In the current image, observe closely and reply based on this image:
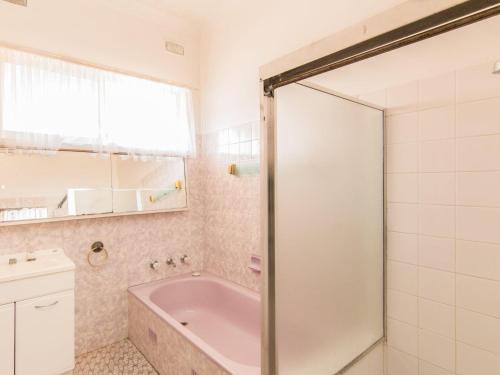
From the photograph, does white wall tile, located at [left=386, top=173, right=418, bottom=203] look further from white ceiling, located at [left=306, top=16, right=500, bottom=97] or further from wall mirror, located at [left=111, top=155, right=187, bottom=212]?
wall mirror, located at [left=111, top=155, right=187, bottom=212]

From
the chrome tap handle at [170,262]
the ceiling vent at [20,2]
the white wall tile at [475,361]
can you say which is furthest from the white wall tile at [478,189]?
the ceiling vent at [20,2]

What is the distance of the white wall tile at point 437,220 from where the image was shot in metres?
1.30

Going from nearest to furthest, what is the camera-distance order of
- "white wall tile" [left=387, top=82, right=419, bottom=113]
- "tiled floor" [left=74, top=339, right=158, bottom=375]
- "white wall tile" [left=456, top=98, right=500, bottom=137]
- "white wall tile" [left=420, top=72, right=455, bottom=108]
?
"white wall tile" [left=456, top=98, right=500, bottom=137] → "white wall tile" [left=420, top=72, right=455, bottom=108] → "white wall tile" [left=387, top=82, right=419, bottom=113] → "tiled floor" [left=74, top=339, right=158, bottom=375]

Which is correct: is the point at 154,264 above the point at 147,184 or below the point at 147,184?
below

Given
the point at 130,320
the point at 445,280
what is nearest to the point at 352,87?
the point at 445,280

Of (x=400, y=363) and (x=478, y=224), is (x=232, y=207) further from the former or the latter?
(x=478, y=224)

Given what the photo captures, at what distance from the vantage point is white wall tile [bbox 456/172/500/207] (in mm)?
1174

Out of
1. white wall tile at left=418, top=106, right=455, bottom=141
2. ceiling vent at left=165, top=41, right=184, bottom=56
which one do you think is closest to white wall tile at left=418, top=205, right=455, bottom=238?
white wall tile at left=418, top=106, right=455, bottom=141

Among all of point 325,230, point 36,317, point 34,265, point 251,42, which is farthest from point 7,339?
point 251,42

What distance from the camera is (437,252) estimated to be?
1342mm

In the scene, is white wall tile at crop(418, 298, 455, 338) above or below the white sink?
below

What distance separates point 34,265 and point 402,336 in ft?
6.95

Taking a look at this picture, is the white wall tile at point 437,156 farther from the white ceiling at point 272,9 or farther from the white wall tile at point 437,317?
the white ceiling at point 272,9

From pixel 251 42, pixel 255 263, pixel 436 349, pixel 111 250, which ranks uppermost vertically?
pixel 251 42
